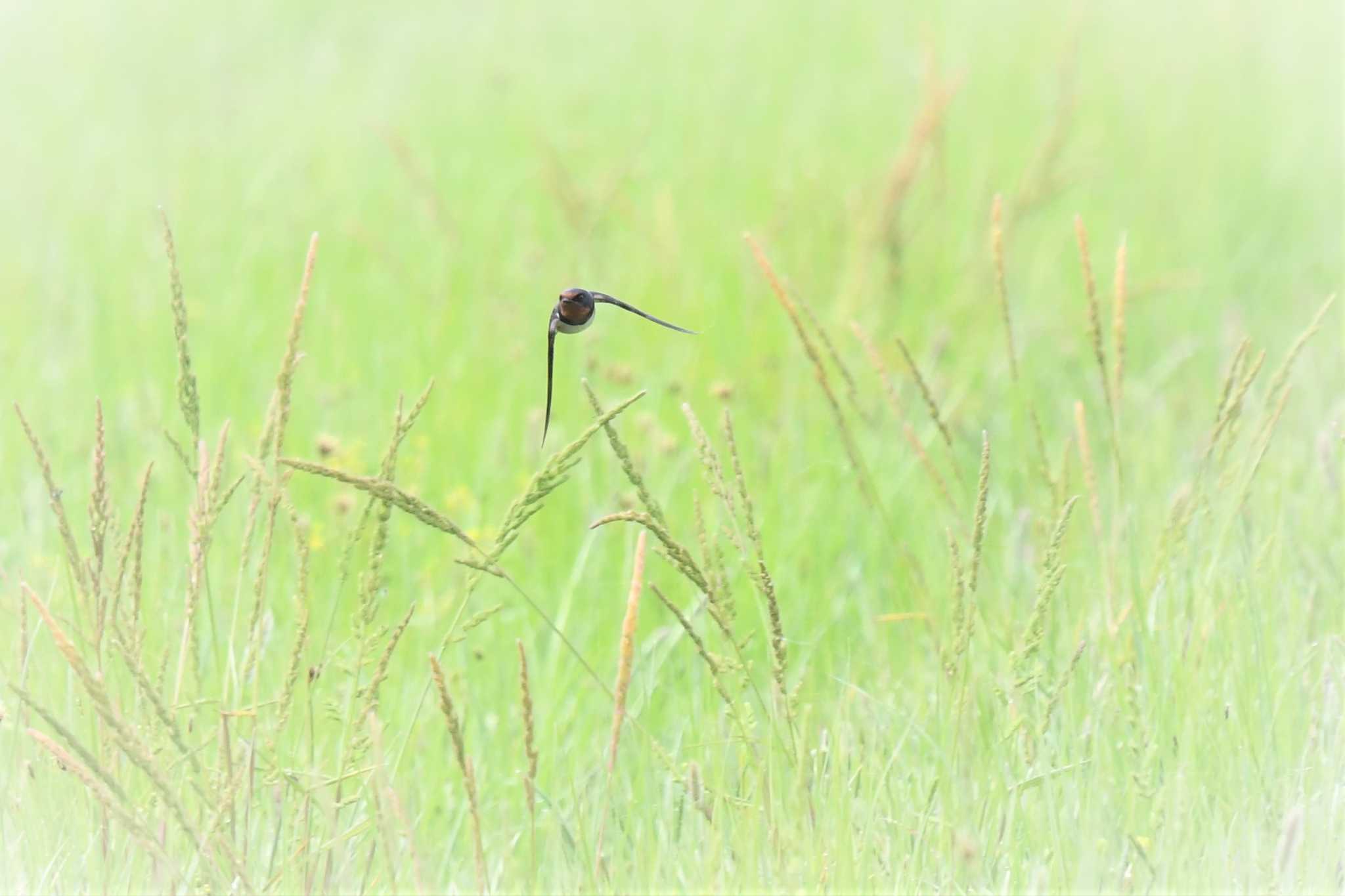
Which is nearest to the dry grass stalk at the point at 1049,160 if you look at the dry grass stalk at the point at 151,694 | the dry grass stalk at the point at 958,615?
Answer: the dry grass stalk at the point at 958,615

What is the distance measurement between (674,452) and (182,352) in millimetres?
1523

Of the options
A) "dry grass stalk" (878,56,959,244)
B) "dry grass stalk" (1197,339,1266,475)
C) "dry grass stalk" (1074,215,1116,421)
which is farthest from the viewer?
"dry grass stalk" (878,56,959,244)

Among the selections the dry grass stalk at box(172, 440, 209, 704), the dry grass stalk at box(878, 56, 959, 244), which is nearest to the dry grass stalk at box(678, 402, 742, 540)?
the dry grass stalk at box(172, 440, 209, 704)

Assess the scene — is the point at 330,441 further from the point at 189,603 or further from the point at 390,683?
the point at 189,603

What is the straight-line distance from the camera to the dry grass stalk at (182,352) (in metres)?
1.31

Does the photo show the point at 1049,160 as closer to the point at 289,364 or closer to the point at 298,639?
the point at 289,364

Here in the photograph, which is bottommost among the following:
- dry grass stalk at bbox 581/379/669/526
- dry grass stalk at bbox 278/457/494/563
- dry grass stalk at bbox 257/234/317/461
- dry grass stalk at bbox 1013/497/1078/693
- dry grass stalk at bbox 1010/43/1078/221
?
dry grass stalk at bbox 1013/497/1078/693

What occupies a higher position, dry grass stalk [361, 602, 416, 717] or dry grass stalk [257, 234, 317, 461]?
Answer: dry grass stalk [257, 234, 317, 461]

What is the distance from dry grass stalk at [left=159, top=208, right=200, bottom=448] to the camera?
1310 millimetres

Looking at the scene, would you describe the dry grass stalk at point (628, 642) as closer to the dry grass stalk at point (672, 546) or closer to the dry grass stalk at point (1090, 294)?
the dry grass stalk at point (672, 546)

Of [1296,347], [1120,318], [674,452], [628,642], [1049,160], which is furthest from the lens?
[1049,160]

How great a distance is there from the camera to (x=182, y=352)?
1.34 m

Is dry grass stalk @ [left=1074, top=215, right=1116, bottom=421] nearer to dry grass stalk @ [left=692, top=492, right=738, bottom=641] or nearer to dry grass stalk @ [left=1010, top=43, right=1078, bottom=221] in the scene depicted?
dry grass stalk @ [left=692, top=492, right=738, bottom=641]

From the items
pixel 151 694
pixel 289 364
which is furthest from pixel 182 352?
pixel 151 694
